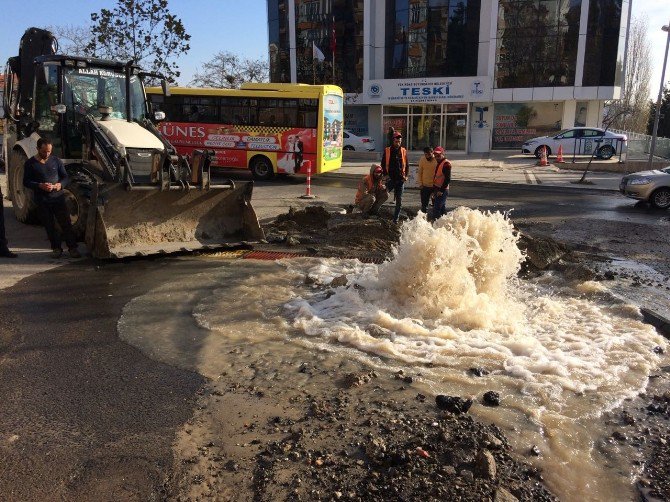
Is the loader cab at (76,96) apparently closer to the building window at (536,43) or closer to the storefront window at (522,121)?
the building window at (536,43)

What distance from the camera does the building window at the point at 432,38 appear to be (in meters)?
34.1

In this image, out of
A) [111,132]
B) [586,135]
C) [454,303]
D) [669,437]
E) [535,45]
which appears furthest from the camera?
[535,45]

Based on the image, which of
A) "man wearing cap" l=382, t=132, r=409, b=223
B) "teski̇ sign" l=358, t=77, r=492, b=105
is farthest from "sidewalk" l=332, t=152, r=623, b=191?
"man wearing cap" l=382, t=132, r=409, b=223

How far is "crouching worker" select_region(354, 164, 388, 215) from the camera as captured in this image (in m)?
12.0

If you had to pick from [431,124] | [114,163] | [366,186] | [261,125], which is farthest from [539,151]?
[114,163]

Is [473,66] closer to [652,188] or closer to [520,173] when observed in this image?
[520,173]

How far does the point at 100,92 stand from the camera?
9.62 m

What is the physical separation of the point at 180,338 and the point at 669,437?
419cm

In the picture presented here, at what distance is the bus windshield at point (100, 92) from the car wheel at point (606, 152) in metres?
25.1

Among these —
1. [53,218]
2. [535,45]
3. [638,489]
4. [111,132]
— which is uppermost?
[535,45]

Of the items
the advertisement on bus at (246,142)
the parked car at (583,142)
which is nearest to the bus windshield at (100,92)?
the advertisement on bus at (246,142)

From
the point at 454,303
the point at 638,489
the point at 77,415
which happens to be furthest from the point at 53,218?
the point at 638,489

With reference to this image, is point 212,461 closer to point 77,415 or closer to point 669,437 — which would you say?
point 77,415

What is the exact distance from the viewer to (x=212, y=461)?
11.2 ft
